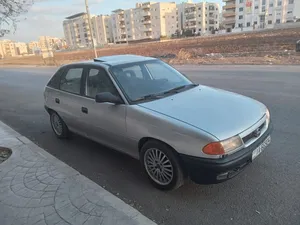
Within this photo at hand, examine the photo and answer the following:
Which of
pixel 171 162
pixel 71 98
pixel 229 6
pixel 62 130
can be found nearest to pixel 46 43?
pixel 62 130

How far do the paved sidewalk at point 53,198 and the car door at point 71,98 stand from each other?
0.76 meters

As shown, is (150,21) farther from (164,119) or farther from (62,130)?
(164,119)

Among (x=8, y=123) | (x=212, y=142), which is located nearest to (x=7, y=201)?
(x=212, y=142)

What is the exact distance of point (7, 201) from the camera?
10.2ft

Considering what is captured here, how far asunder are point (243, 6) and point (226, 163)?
10155 cm

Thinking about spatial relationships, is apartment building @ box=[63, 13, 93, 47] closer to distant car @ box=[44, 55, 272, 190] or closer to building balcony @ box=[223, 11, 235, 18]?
building balcony @ box=[223, 11, 235, 18]

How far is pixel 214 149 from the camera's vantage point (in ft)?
8.49

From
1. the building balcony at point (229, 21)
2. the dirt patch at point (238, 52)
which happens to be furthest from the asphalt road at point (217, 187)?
the building balcony at point (229, 21)

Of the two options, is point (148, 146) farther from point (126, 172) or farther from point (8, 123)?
point (8, 123)

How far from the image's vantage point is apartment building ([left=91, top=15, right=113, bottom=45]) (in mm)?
124469

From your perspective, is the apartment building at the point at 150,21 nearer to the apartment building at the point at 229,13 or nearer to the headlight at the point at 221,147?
the apartment building at the point at 229,13

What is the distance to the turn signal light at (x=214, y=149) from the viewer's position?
8.45 ft

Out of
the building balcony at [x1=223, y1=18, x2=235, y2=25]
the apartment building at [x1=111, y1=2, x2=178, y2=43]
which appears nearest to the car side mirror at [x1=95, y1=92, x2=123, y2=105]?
the apartment building at [x1=111, y1=2, x2=178, y2=43]

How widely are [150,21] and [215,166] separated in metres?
109
